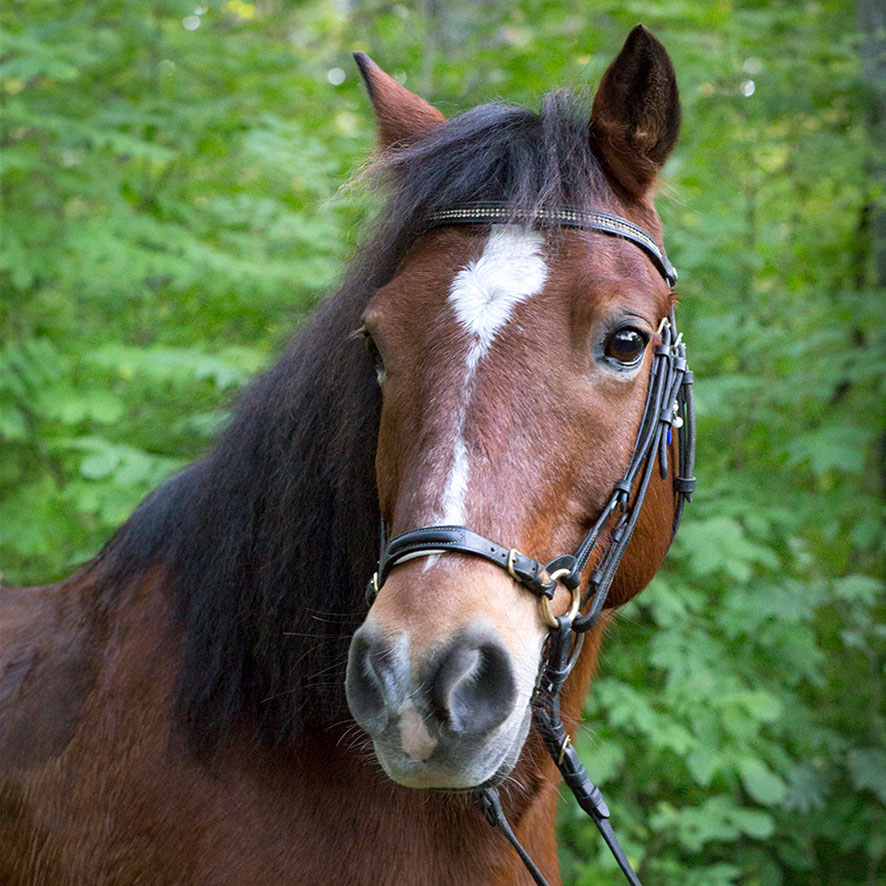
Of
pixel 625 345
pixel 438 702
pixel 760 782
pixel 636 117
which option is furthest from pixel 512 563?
pixel 760 782

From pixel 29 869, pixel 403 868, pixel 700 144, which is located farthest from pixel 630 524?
pixel 700 144

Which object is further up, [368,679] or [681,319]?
[681,319]

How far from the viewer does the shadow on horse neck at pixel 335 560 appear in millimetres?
1697

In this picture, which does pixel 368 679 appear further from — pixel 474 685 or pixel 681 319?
pixel 681 319

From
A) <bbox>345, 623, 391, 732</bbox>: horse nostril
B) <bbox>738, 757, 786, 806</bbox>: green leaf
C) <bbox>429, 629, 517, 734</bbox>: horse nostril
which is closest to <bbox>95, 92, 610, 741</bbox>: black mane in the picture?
<bbox>345, 623, 391, 732</bbox>: horse nostril

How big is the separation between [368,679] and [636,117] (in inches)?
54.5

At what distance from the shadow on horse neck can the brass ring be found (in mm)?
25

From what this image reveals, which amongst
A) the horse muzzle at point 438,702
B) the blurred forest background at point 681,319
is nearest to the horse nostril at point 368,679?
the horse muzzle at point 438,702

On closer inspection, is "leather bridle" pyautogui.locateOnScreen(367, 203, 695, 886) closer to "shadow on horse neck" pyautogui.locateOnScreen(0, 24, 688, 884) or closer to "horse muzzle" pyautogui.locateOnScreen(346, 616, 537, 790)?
"shadow on horse neck" pyautogui.locateOnScreen(0, 24, 688, 884)

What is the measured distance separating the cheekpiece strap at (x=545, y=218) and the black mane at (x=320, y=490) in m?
0.02

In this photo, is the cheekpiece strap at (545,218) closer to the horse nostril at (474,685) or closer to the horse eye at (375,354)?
the horse eye at (375,354)

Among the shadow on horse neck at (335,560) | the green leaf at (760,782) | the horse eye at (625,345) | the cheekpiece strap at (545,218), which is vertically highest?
the cheekpiece strap at (545,218)

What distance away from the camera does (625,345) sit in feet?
5.81

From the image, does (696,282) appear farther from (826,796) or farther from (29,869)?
(29,869)
